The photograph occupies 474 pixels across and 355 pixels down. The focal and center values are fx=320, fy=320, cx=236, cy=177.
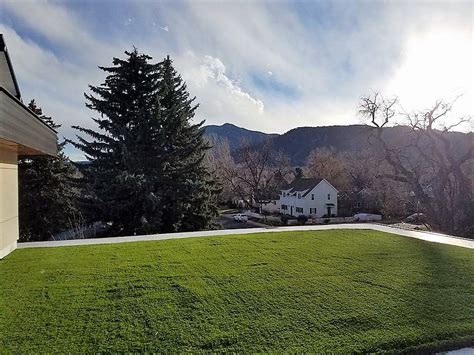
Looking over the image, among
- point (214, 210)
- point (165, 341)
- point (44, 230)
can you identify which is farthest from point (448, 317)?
point (44, 230)

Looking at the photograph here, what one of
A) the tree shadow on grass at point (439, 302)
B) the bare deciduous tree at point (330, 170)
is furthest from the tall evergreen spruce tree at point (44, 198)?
the bare deciduous tree at point (330, 170)

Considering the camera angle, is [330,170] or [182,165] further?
[330,170]

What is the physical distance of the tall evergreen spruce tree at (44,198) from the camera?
41.2ft

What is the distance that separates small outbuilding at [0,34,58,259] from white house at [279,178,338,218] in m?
23.4

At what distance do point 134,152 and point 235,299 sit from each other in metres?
9.44

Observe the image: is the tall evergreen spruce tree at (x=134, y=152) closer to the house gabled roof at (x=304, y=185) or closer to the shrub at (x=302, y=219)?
the shrub at (x=302, y=219)

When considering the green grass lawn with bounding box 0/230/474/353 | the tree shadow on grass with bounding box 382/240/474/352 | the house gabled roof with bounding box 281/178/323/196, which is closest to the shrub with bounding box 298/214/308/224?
the house gabled roof with bounding box 281/178/323/196

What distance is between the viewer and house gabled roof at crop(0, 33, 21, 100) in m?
5.82

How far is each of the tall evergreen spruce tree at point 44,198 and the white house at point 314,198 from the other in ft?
62.9

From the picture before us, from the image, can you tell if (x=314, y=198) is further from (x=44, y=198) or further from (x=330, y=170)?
(x=44, y=198)

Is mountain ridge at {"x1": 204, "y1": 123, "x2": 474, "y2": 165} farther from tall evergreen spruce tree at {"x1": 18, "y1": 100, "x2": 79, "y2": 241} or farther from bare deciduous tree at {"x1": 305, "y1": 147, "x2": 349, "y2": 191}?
tall evergreen spruce tree at {"x1": 18, "y1": 100, "x2": 79, "y2": 241}

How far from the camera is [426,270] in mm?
4992

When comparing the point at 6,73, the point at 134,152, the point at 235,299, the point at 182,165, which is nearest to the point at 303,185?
the point at 182,165

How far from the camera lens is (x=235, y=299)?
3754 millimetres
